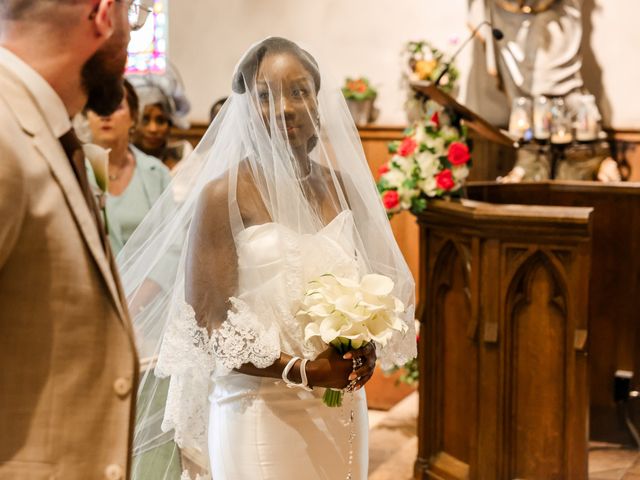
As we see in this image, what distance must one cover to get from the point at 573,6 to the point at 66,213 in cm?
667

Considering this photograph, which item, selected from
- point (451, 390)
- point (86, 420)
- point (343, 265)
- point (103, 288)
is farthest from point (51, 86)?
point (451, 390)

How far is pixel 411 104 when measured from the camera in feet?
25.9

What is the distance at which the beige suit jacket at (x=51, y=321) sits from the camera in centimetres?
132

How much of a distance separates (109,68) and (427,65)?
657cm

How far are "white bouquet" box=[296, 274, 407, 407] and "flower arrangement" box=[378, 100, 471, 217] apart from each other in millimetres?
1895

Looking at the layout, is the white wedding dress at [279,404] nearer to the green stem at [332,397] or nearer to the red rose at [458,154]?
the green stem at [332,397]

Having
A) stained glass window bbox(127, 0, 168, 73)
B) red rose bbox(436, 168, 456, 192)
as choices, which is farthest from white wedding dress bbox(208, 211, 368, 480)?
stained glass window bbox(127, 0, 168, 73)

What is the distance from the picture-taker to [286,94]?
246 cm

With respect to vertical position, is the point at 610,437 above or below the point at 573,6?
below

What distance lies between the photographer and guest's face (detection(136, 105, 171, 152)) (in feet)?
15.1

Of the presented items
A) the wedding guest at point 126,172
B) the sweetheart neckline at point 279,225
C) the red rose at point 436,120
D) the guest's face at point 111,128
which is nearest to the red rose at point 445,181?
the red rose at point 436,120

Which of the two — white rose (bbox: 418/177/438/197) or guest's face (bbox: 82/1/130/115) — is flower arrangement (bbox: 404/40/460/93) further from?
guest's face (bbox: 82/1/130/115)

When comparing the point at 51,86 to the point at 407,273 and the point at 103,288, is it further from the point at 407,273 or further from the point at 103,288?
the point at 407,273

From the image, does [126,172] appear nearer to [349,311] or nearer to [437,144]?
[437,144]
